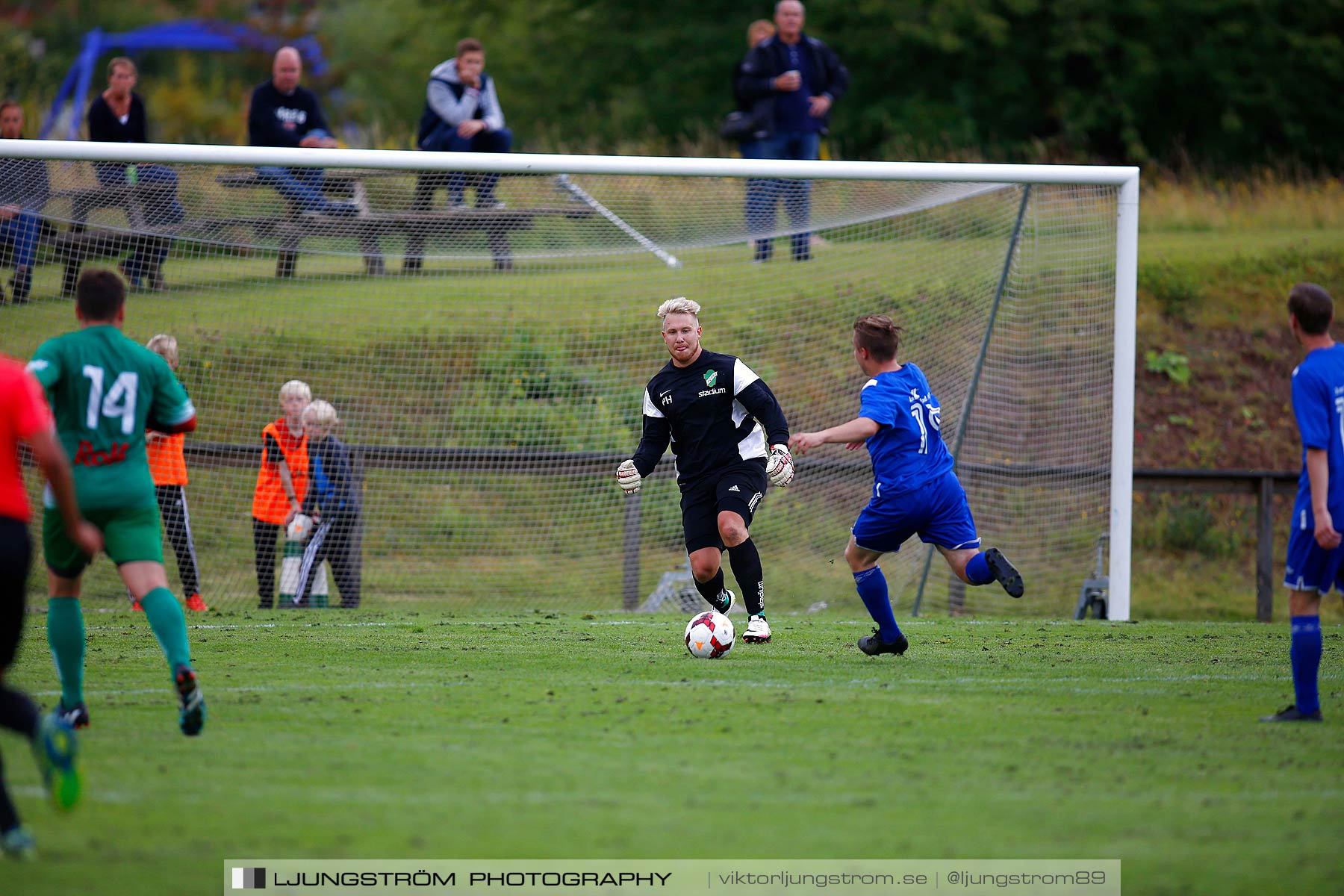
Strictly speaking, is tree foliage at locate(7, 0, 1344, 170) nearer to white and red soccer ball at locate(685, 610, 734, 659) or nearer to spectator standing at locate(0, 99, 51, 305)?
spectator standing at locate(0, 99, 51, 305)

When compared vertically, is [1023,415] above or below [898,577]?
above

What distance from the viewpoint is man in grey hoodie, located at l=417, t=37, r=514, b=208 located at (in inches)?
508

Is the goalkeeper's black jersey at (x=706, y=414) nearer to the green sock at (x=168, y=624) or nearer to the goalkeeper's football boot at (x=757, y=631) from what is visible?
the goalkeeper's football boot at (x=757, y=631)

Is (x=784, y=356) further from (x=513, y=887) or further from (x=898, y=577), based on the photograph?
(x=513, y=887)

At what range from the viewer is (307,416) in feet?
36.2

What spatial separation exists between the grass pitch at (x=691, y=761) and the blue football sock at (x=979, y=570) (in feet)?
1.63

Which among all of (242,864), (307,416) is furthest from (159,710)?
(307,416)

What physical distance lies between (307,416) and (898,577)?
16.6ft

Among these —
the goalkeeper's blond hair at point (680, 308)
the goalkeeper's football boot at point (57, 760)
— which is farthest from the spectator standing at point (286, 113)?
the goalkeeper's football boot at point (57, 760)

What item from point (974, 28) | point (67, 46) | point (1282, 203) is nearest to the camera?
point (1282, 203)

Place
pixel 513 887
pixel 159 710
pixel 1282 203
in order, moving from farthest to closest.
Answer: pixel 1282 203
pixel 159 710
pixel 513 887

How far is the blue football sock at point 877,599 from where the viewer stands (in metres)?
7.62

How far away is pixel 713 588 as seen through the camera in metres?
8.29

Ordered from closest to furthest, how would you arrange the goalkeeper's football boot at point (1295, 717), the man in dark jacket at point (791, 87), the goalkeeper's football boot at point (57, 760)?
the goalkeeper's football boot at point (57, 760) < the goalkeeper's football boot at point (1295, 717) < the man in dark jacket at point (791, 87)
